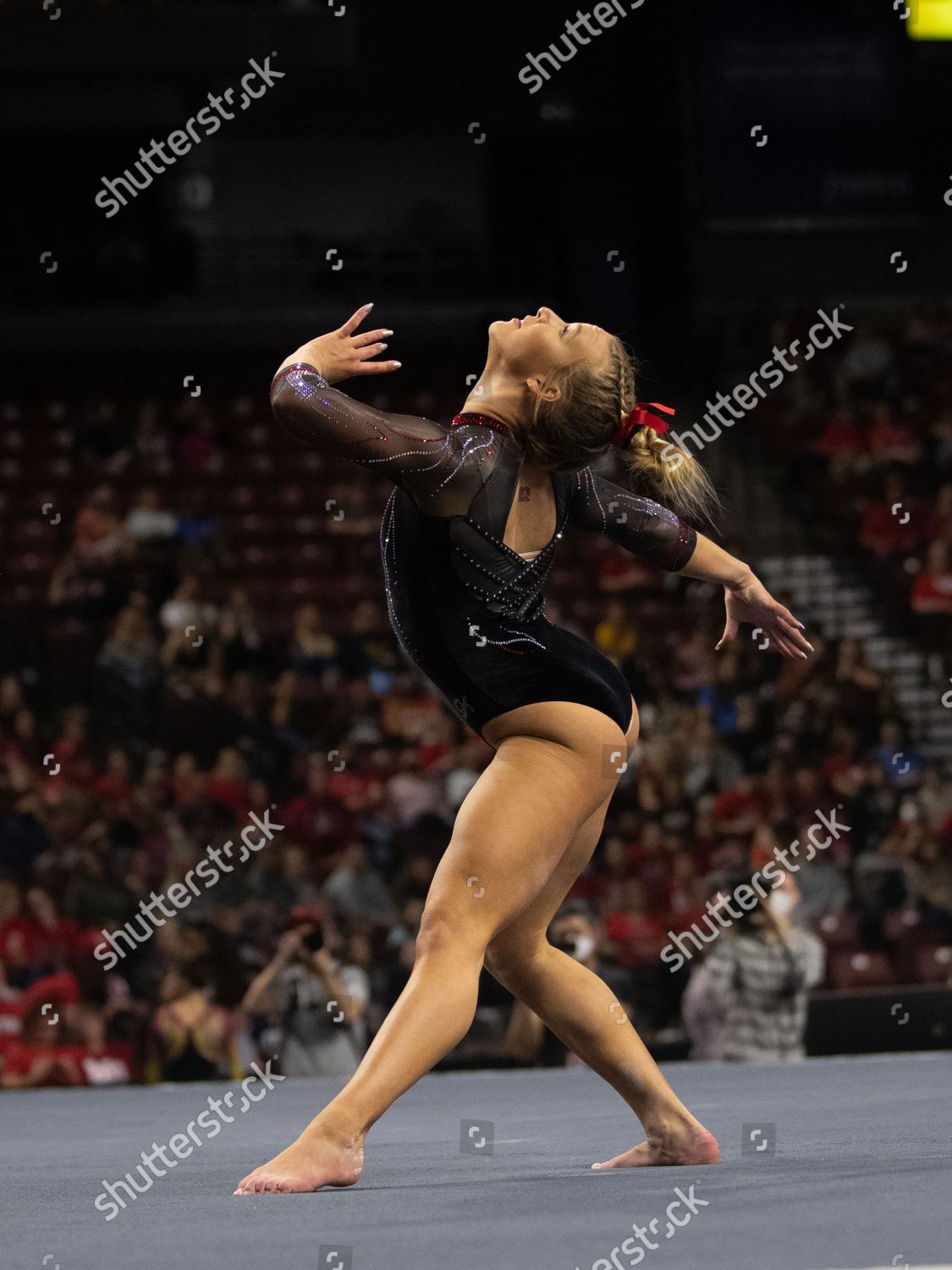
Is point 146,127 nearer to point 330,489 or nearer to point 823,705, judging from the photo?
point 330,489

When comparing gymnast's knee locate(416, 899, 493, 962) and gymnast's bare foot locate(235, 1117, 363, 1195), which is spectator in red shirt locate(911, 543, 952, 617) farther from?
gymnast's bare foot locate(235, 1117, 363, 1195)

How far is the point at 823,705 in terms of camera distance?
1214cm

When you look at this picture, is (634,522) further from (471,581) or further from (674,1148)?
(674,1148)

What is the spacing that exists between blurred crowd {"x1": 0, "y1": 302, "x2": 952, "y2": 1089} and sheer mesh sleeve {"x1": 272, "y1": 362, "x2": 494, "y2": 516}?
5420 millimetres

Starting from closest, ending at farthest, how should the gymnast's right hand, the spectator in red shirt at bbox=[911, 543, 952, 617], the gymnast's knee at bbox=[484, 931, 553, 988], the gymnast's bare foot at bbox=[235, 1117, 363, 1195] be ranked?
the gymnast's bare foot at bbox=[235, 1117, 363, 1195]
the gymnast's right hand
the gymnast's knee at bbox=[484, 931, 553, 988]
the spectator in red shirt at bbox=[911, 543, 952, 617]

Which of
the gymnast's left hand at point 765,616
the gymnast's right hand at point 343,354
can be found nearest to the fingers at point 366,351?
the gymnast's right hand at point 343,354

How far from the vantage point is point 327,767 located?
11719mm

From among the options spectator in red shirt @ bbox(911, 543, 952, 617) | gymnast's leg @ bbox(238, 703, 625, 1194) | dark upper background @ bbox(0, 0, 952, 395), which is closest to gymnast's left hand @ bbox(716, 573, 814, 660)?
gymnast's leg @ bbox(238, 703, 625, 1194)

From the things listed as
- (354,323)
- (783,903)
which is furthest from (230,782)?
(354,323)

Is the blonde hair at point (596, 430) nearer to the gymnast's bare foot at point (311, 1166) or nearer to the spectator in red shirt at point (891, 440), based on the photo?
the gymnast's bare foot at point (311, 1166)

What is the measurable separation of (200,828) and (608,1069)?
706 centimetres

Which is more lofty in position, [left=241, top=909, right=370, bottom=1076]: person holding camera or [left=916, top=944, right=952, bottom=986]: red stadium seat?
[left=241, top=909, right=370, bottom=1076]: person holding camera

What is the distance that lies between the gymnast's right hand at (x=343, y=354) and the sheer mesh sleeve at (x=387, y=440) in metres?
0.06

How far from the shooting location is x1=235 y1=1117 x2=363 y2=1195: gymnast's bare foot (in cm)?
344
